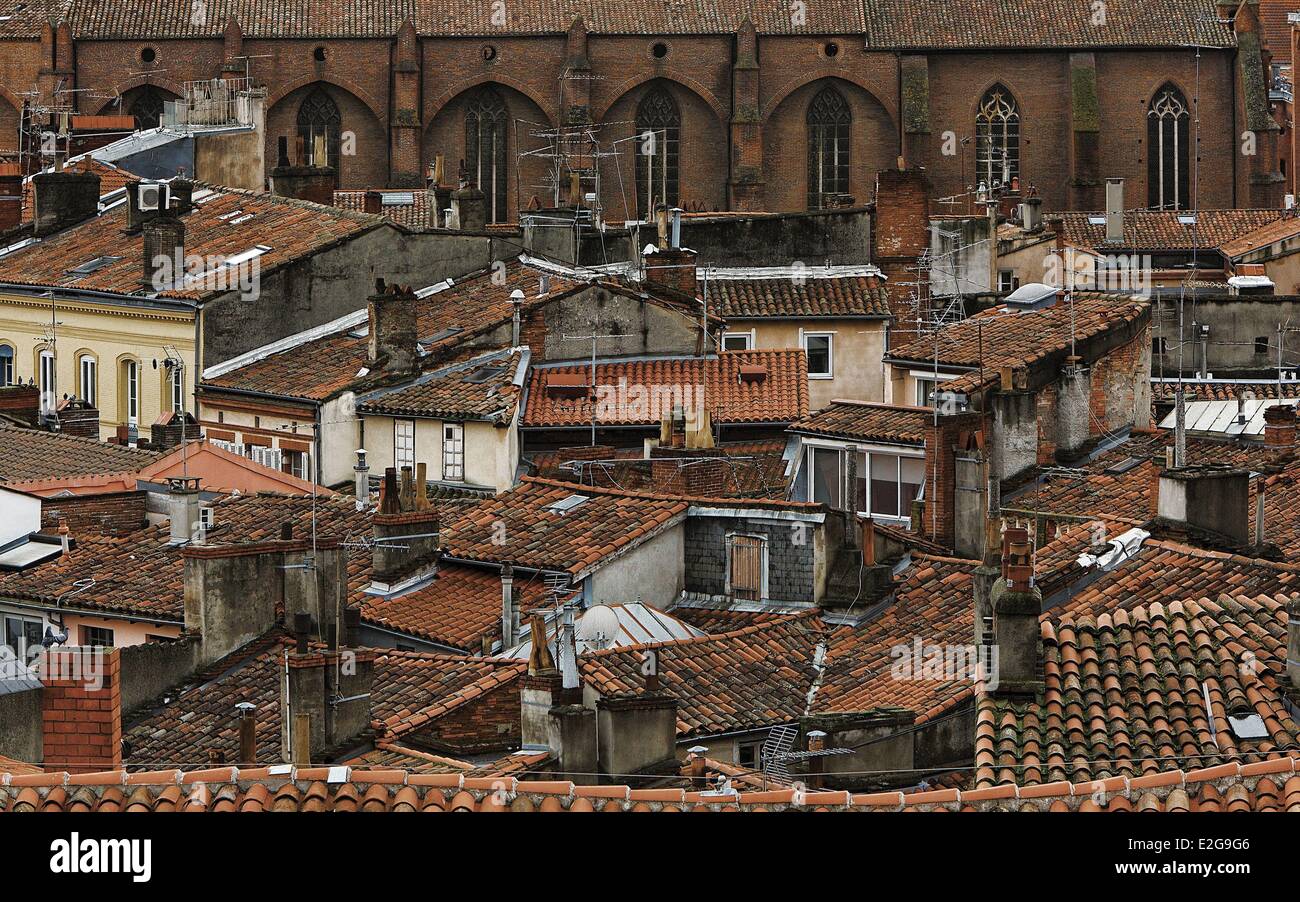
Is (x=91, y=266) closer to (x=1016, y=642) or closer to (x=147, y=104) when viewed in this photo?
(x=147, y=104)

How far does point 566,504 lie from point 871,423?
6392 mm

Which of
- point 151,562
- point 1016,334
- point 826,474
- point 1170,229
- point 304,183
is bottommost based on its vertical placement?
point 151,562

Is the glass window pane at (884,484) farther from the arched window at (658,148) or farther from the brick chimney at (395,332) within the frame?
the arched window at (658,148)

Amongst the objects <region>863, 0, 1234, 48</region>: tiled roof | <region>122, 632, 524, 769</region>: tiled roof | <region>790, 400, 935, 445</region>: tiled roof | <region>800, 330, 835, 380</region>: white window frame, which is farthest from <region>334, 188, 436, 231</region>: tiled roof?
<region>122, 632, 524, 769</region>: tiled roof

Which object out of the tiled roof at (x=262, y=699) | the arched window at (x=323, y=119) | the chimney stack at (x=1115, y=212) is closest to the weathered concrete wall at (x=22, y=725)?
the tiled roof at (x=262, y=699)

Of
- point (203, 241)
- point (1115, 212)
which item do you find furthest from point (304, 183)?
point (1115, 212)

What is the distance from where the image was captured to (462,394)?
45031 mm

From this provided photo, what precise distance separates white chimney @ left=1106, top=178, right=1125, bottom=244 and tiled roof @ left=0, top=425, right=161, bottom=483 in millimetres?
32984

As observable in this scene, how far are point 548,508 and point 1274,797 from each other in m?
18.2

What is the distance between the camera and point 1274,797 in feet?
61.9

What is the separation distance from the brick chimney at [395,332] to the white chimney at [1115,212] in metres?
28.4

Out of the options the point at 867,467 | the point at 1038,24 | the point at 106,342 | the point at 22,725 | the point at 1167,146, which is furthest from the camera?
the point at 1167,146

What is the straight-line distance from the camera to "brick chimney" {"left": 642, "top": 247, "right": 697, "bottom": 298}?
4953 centimetres

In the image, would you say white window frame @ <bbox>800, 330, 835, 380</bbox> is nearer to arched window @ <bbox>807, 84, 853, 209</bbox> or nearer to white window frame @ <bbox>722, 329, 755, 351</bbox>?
white window frame @ <bbox>722, 329, 755, 351</bbox>
